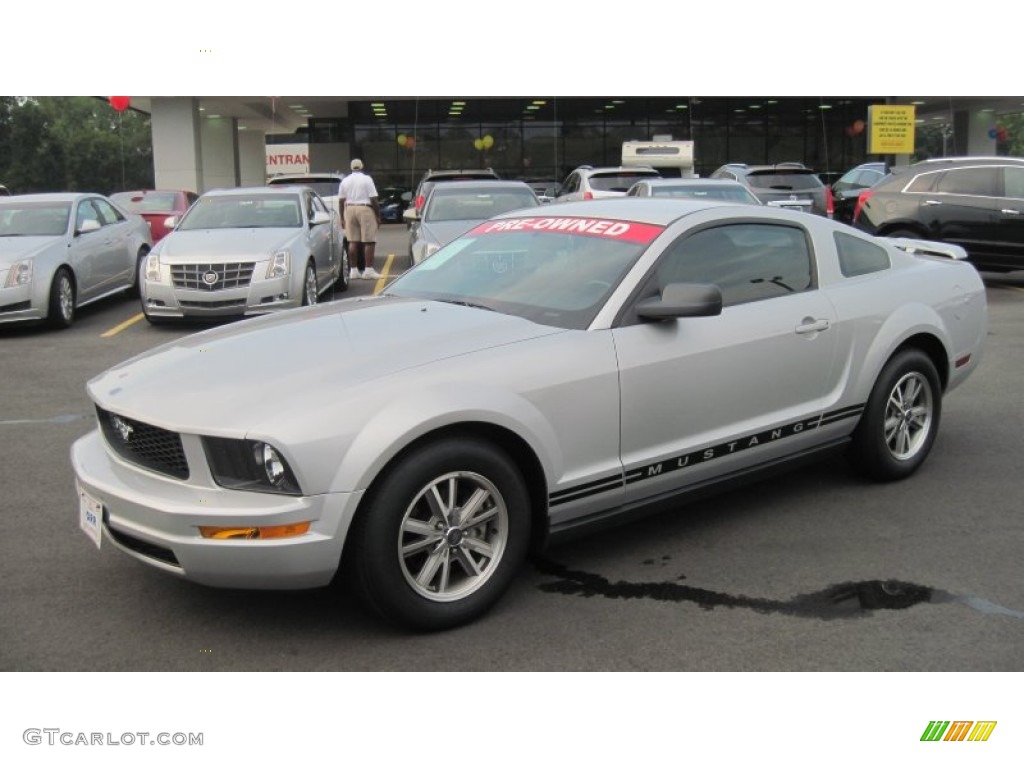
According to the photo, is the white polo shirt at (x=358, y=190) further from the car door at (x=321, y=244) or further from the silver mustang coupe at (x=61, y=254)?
the silver mustang coupe at (x=61, y=254)

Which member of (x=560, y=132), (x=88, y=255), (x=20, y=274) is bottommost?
(x=20, y=274)

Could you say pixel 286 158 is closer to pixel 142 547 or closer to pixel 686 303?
pixel 686 303

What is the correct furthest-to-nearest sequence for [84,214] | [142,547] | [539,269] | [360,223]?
[360,223] < [84,214] < [539,269] < [142,547]

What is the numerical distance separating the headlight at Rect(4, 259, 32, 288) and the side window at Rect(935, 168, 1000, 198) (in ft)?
37.4

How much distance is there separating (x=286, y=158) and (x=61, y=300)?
16.6m

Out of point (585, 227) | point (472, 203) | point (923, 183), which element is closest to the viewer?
point (585, 227)

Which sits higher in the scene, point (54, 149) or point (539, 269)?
point (54, 149)

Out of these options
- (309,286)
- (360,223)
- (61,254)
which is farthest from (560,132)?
(61,254)

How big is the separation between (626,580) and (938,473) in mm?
2379

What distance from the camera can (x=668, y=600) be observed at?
3.78 metres

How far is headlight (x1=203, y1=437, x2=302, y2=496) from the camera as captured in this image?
3174mm

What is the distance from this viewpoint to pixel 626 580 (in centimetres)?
396

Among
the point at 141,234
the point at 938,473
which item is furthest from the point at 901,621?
the point at 141,234
